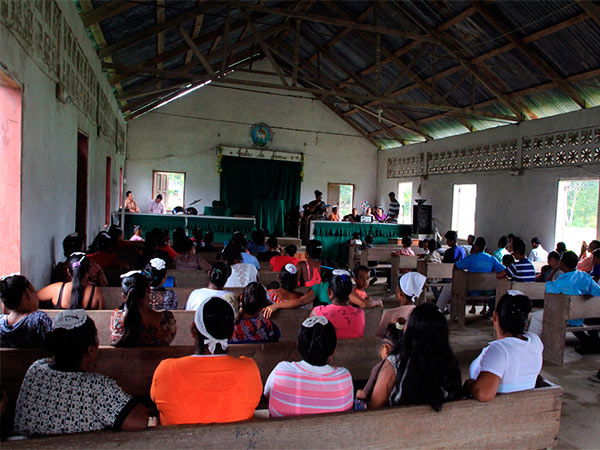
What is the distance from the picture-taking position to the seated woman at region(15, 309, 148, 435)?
136 centimetres

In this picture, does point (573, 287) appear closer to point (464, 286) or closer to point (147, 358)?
point (464, 286)

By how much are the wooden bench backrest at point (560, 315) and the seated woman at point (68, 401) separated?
3.94m

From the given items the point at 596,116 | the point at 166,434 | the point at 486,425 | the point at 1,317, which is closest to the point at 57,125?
the point at 1,317

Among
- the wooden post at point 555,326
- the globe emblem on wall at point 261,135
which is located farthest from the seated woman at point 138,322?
the globe emblem on wall at point 261,135

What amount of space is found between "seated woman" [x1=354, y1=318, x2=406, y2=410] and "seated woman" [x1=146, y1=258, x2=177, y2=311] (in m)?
1.48

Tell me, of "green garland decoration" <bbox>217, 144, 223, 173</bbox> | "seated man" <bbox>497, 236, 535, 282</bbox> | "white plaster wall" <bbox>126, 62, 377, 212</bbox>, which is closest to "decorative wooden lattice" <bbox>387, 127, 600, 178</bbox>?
"white plaster wall" <bbox>126, 62, 377, 212</bbox>

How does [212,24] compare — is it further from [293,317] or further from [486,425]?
[486,425]

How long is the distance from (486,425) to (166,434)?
1153mm

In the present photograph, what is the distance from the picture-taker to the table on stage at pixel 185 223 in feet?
30.8

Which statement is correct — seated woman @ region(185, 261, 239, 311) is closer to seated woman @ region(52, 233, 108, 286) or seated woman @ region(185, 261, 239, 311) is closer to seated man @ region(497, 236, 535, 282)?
seated woman @ region(52, 233, 108, 286)

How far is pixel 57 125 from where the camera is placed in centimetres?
378

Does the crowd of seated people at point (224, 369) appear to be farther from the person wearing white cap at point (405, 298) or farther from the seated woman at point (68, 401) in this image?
the person wearing white cap at point (405, 298)

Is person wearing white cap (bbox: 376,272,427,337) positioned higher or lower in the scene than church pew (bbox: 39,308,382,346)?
higher

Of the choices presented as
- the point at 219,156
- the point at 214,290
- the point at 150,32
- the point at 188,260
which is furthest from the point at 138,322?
the point at 219,156
